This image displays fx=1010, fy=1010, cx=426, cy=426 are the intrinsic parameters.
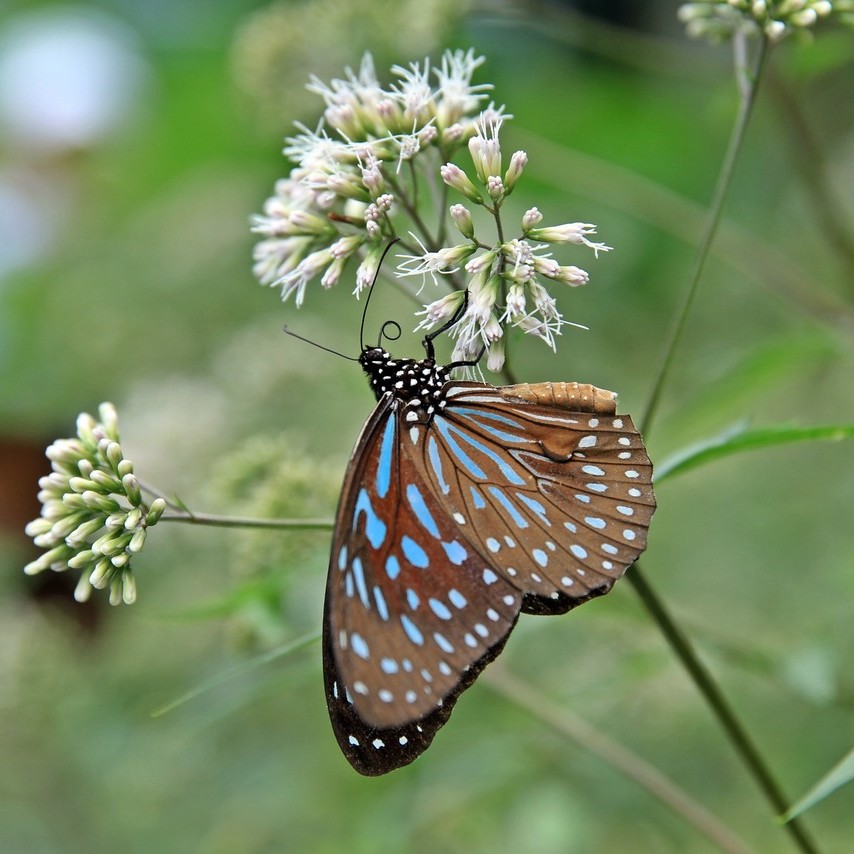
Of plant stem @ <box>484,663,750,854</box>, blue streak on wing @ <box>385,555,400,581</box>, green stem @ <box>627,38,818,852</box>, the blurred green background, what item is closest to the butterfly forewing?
blue streak on wing @ <box>385,555,400,581</box>

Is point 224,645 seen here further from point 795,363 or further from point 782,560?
point 795,363

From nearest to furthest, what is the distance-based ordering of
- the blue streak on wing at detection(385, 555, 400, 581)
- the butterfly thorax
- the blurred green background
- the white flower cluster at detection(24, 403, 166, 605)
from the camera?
the blue streak on wing at detection(385, 555, 400, 581) → the white flower cluster at detection(24, 403, 166, 605) → the butterfly thorax → the blurred green background

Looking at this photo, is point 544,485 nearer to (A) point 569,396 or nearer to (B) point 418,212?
(A) point 569,396

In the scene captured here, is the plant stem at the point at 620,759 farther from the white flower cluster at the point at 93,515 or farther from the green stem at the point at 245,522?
the white flower cluster at the point at 93,515

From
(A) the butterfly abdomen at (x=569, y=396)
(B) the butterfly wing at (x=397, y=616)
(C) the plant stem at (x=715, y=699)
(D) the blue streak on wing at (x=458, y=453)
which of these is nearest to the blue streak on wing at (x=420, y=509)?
(B) the butterfly wing at (x=397, y=616)

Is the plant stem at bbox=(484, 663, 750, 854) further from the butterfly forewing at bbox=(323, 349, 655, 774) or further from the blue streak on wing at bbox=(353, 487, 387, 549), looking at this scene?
the blue streak on wing at bbox=(353, 487, 387, 549)

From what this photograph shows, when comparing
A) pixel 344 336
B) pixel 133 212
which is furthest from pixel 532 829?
pixel 133 212

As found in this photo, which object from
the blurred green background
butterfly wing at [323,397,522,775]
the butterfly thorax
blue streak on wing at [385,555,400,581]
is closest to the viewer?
butterfly wing at [323,397,522,775]

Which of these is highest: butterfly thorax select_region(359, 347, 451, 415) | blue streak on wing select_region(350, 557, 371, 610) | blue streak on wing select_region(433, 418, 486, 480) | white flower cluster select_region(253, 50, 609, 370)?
white flower cluster select_region(253, 50, 609, 370)
